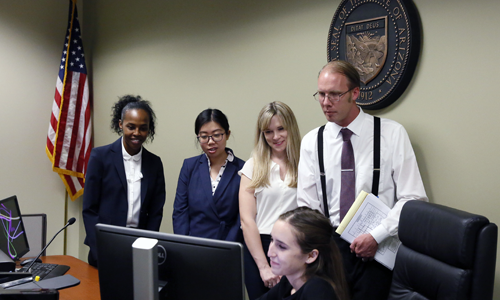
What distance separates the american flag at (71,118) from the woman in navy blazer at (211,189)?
221 cm

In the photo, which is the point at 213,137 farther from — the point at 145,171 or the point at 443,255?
the point at 443,255

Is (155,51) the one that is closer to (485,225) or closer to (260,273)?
(260,273)

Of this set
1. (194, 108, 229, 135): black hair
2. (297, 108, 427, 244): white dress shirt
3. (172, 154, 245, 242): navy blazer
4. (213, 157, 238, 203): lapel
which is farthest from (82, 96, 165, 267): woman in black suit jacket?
(297, 108, 427, 244): white dress shirt

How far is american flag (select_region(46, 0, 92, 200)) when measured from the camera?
4.14 meters

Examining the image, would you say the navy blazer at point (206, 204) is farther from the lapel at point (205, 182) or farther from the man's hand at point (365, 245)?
the man's hand at point (365, 245)

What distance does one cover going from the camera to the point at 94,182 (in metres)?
2.52

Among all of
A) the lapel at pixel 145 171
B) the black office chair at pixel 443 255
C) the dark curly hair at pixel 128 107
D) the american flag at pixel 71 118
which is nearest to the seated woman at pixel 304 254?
the black office chair at pixel 443 255

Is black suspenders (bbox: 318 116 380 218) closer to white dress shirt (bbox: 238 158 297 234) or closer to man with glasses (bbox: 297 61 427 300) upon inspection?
man with glasses (bbox: 297 61 427 300)

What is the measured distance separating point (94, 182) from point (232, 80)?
125 cm

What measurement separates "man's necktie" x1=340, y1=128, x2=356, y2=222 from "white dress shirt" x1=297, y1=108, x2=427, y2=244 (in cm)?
2

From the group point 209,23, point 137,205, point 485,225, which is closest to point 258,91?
point 209,23

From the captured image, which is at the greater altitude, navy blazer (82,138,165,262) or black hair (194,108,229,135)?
black hair (194,108,229,135)

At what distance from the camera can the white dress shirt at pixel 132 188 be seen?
2.59 meters

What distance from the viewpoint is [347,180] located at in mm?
1933
